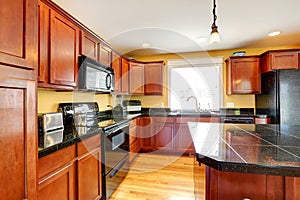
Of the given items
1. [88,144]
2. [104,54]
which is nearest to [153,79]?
[104,54]

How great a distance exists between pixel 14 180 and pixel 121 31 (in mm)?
2561

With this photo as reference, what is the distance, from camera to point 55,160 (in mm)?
1286

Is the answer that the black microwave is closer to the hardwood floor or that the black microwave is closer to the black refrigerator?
the hardwood floor

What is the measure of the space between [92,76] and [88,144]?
906mm

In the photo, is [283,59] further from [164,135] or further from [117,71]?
[117,71]

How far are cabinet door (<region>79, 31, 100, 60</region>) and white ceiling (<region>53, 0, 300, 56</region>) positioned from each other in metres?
0.31

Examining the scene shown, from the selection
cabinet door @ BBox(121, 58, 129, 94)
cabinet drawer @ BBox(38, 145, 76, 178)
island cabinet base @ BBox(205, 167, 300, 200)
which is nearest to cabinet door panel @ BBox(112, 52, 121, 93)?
cabinet door @ BBox(121, 58, 129, 94)

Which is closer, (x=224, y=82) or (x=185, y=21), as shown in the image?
(x=185, y=21)

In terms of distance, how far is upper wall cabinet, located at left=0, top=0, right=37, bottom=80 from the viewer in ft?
2.50

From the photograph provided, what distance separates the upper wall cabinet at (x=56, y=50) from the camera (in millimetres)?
1556

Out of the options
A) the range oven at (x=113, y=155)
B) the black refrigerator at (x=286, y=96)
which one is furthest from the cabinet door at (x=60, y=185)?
the black refrigerator at (x=286, y=96)

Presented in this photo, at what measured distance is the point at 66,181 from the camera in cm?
143

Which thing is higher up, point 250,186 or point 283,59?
point 283,59

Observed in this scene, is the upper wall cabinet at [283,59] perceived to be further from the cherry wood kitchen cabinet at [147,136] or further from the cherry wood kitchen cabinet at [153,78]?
the cherry wood kitchen cabinet at [147,136]
